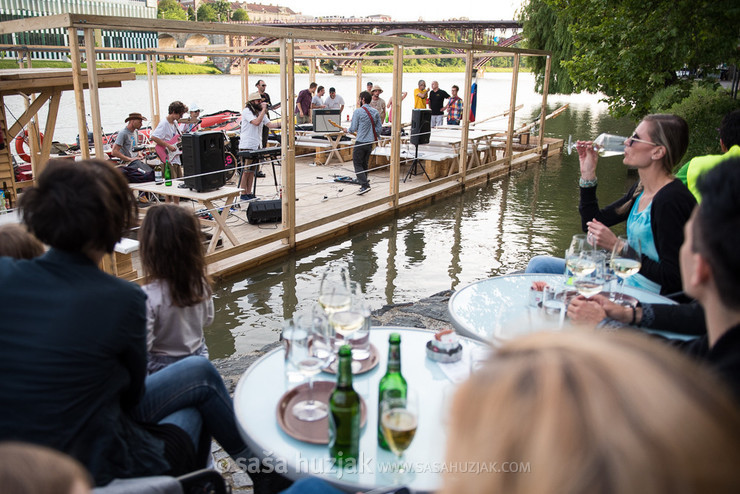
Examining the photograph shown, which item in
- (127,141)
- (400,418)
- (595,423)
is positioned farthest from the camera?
(127,141)

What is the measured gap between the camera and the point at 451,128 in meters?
12.3

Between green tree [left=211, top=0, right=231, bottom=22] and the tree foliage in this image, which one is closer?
the tree foliage

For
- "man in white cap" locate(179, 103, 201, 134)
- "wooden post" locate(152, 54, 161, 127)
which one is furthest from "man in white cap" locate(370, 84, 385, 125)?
"wooden post" locate(152, 54, 161, 127)

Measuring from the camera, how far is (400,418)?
1.53 m

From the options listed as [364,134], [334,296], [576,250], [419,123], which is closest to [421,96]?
[419,123]

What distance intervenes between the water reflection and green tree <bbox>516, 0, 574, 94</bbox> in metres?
7.80

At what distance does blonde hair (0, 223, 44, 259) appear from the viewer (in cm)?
204

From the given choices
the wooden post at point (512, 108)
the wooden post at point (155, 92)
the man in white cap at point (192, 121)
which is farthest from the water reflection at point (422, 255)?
the wooden post at point (155, 92)

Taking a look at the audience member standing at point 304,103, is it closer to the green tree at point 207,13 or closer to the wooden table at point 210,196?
the wooden table at point 210,196

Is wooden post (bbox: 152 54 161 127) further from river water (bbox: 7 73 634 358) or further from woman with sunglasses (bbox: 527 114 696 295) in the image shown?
woman with sunglasses (bbox: 527 114 696 295)

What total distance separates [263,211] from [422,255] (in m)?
2.10

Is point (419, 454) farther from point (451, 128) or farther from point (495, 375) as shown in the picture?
point (451, 128)

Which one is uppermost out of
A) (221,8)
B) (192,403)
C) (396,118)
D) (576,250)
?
(221,8)

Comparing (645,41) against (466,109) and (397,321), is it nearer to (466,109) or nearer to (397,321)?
(466,109)
